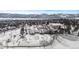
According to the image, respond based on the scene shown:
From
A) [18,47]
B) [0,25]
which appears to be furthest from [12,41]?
[0,25]

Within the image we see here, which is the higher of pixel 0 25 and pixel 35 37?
pixel 0 25

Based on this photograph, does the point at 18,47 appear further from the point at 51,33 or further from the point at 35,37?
the point at 51,33
